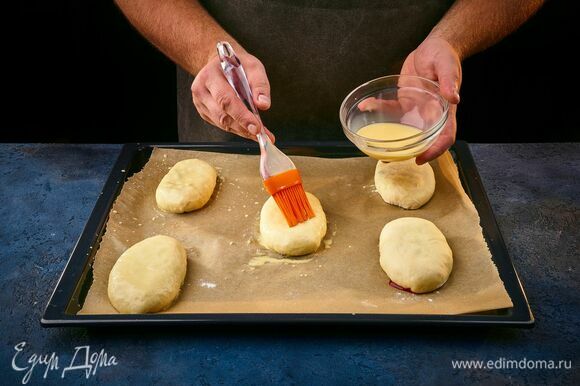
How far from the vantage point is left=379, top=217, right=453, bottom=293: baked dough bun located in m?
1.47

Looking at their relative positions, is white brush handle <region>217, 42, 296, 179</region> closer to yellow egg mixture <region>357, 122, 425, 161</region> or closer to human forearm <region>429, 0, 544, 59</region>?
yellow egg mixture <region>357, 122, 425, 161</region>

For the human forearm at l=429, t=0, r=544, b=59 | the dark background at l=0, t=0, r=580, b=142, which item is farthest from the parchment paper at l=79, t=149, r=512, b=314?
the dark background at l=0, t=0, r=580, b=142

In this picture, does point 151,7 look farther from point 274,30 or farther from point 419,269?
point 419,269

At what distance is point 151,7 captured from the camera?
212 cm

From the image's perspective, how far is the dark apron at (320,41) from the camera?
6.62ft

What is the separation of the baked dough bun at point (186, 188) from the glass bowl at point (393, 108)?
1.51 ft

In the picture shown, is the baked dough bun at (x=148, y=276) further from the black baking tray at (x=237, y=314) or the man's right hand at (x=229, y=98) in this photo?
the man's right hand at (x=229, y=98)

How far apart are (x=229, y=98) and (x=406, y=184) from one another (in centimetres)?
58

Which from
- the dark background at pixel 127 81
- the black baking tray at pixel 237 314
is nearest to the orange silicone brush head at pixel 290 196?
the black baking tray at pixel 237 314

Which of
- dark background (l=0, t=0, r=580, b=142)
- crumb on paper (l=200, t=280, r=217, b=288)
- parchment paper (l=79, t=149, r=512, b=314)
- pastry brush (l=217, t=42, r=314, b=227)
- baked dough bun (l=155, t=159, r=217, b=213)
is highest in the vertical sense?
pastry brush (l=217, t=42, r=314, b=227)

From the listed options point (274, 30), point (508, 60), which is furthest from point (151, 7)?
point (508, 60)

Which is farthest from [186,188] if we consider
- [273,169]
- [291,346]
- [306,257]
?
[291,346]

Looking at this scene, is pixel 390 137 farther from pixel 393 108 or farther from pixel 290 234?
pixel 290 234

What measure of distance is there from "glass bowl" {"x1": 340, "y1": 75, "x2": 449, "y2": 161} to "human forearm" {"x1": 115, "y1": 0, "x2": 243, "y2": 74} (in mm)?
460
